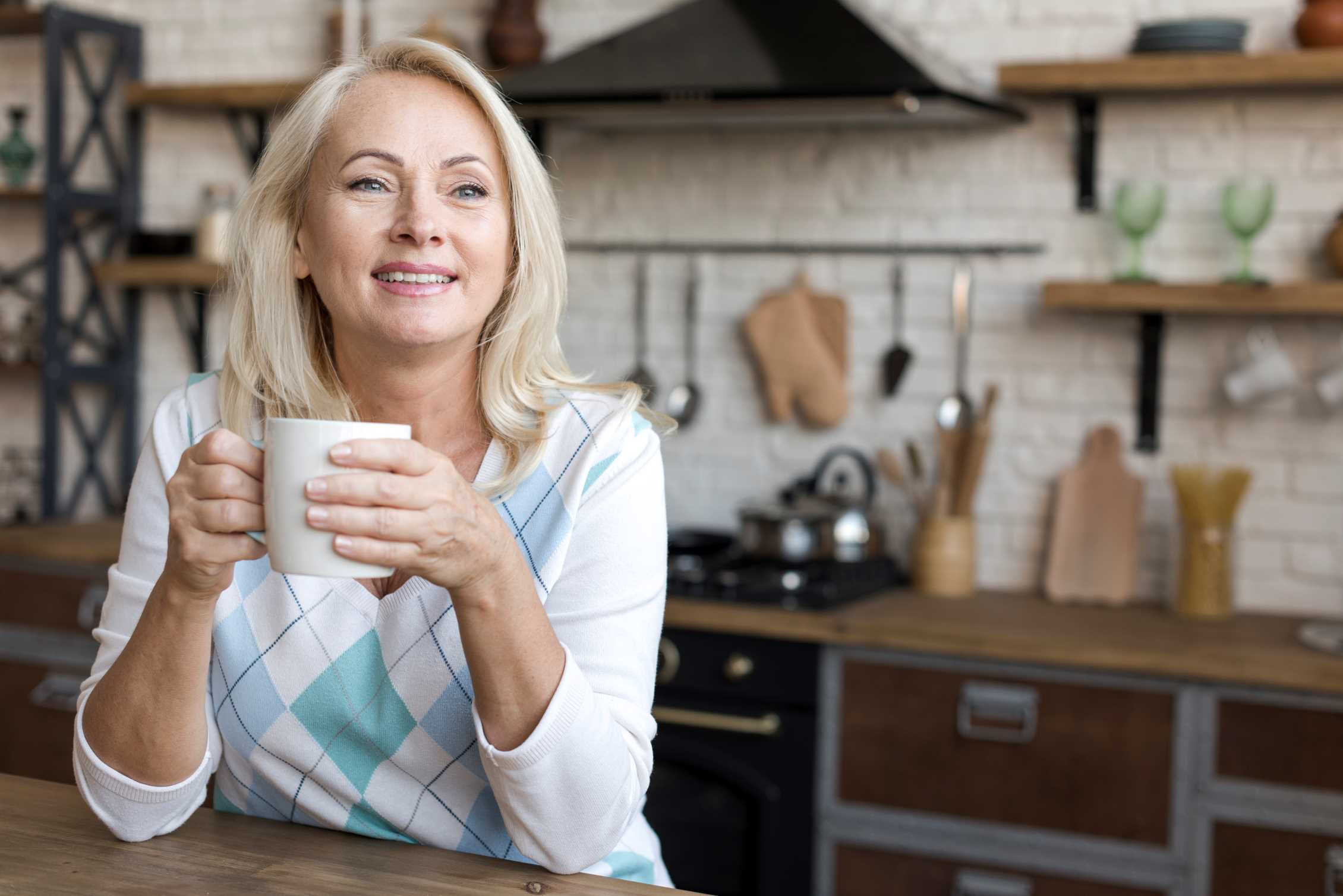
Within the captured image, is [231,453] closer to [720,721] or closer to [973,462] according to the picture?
[720,721]

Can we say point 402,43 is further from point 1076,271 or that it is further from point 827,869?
point 1076,271

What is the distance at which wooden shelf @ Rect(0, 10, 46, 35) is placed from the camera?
11.8 ft

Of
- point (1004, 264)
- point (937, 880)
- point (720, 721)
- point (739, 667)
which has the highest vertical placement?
point (1004, 264)

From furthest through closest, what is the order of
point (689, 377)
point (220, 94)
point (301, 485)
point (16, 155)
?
point (16, 155)
point (220, 94)
point (689, 377)
point (301, 485)

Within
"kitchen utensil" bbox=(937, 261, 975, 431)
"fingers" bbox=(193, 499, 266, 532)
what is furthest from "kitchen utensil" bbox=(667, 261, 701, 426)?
"fingers" bbox=(193, 499, 266, 532)

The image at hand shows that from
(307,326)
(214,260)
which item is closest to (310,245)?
(307,326)

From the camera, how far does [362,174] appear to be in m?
1.36

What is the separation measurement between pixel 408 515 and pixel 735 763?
69.3 inches

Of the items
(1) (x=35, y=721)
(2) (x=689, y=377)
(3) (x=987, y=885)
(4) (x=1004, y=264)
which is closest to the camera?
(3) (x=987, y=885)

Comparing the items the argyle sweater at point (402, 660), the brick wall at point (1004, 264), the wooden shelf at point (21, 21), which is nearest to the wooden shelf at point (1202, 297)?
the brick wall at point (1004, 264)

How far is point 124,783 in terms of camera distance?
115 centimetres

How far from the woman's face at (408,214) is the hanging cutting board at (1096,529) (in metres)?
1.87

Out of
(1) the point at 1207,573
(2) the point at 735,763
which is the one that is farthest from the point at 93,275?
(1) the point at 1207,573

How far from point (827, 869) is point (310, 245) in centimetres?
161
